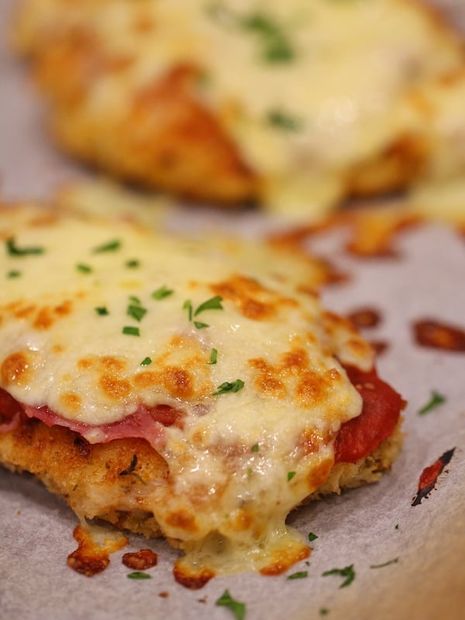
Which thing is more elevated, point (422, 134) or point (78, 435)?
point (422, 134)

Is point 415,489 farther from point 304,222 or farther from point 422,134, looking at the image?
point 422,134

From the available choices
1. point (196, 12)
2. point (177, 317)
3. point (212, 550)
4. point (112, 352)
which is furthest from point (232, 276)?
point (196, 12)

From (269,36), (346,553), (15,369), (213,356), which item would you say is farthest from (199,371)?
(269,36)

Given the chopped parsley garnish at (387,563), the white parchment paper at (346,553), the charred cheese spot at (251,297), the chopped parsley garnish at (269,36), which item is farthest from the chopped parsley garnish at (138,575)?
the chopped parsley garnish at (269,36)

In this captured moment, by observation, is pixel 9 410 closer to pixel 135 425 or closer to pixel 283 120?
pixel 135 425

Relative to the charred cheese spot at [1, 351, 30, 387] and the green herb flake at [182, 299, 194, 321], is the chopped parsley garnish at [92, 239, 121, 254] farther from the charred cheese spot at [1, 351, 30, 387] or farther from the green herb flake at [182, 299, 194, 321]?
the charred cheese spot at [1, 351, 30, 387]

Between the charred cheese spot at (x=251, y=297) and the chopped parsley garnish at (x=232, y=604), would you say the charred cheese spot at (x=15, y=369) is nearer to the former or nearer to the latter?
the charred cheese spot at (x=251, y=297)
